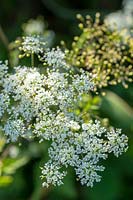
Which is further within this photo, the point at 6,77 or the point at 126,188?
the point at 126,188

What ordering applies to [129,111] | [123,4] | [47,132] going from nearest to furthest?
[47,132] → [129,111] → [123,4]

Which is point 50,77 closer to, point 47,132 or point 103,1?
point 47,132

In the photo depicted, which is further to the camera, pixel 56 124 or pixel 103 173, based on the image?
pixel 103 173

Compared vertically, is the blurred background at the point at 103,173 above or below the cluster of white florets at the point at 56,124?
above

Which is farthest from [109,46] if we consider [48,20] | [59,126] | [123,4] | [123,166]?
[48,20]

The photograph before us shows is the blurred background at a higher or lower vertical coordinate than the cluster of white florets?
higher

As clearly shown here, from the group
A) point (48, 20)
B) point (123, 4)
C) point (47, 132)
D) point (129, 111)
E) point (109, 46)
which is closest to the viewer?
point (47, 132)

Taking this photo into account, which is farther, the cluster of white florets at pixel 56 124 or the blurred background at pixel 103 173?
the blurred background at pixel 103 173

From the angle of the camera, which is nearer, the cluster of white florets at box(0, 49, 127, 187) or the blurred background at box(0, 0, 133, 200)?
the cluster of white florets at box(0, 49, 127, 187)
